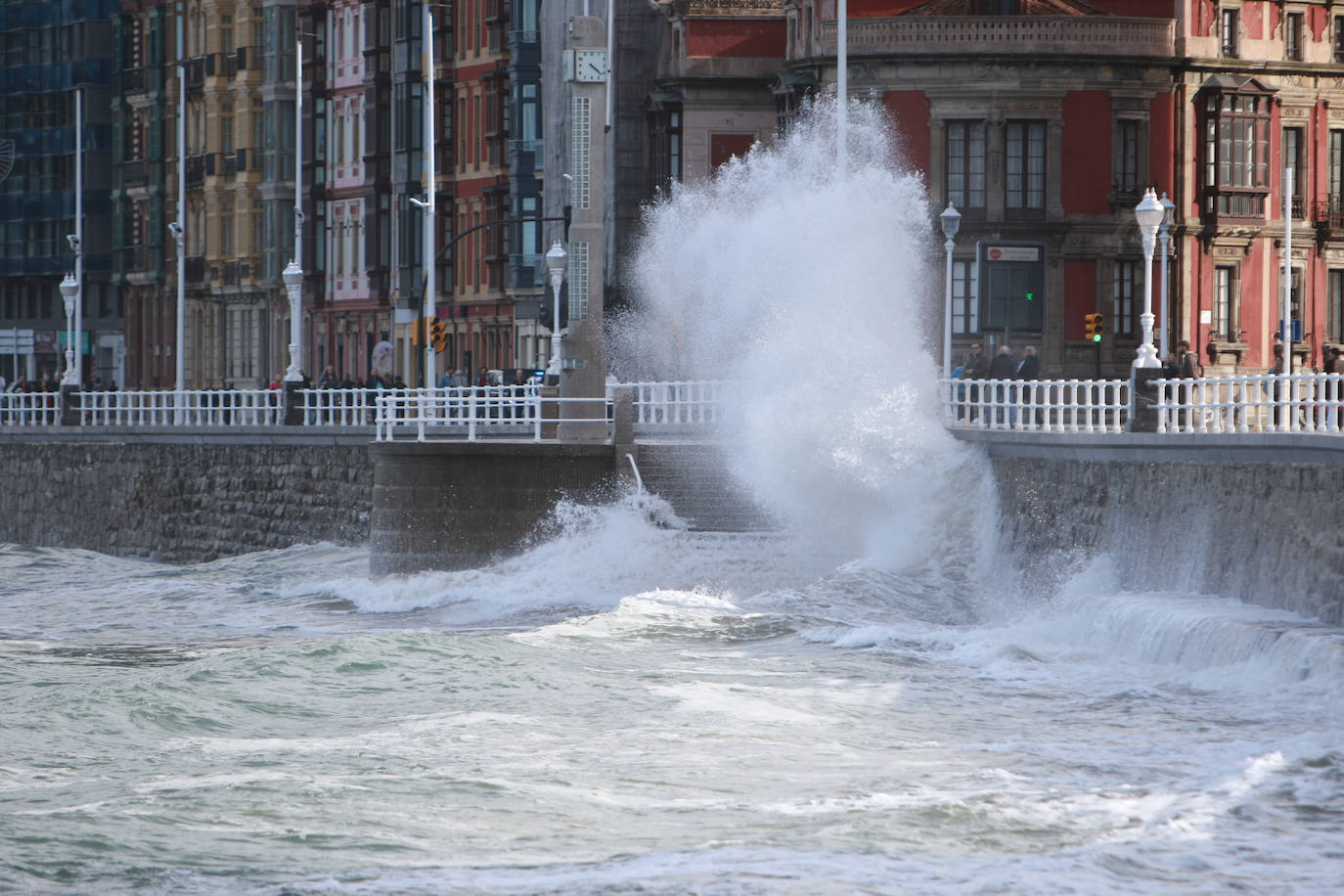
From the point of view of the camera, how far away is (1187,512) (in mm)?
28875

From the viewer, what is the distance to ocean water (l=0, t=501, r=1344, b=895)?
18.1 metres

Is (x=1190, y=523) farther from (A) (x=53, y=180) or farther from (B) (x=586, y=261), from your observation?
(A) (x=53, y=180)

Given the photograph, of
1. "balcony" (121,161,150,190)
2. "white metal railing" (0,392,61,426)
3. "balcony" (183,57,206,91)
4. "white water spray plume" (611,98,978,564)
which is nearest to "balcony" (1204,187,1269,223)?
"white water spray plume" (611,98,978,564)

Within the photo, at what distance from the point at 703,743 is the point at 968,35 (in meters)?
36.7

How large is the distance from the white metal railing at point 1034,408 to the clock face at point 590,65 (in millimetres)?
6635

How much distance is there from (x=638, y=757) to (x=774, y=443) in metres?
16.1

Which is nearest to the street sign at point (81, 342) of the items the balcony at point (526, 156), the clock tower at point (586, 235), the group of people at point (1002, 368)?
the balcony at point (526, 156)

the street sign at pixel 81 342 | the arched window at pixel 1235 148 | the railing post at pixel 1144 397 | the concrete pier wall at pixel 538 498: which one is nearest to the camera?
the concrete pier wall at pixel 538 498

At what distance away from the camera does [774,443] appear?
38.0 m

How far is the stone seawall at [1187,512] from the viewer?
25484mm

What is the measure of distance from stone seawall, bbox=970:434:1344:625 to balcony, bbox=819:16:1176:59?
2284 centimetres

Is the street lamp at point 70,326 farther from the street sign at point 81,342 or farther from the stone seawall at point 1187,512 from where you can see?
the street sign at point 81,342

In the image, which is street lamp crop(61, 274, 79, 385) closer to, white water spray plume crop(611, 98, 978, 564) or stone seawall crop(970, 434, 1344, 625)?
white water spray plume crop(611, 98, 978, 564)

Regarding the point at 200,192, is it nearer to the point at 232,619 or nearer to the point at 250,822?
the point at 232,619
